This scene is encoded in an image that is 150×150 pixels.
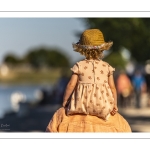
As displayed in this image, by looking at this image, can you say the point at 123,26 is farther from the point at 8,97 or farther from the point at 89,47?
the point at 8,97

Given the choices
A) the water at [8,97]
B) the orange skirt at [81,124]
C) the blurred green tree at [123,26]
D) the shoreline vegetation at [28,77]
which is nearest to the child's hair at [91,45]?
the orange skirt at [81,124]

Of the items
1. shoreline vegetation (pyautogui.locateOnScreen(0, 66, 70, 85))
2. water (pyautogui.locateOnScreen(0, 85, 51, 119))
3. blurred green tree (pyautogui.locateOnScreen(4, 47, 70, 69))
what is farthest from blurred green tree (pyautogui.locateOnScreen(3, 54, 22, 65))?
water (pyautogui.locateOnScreen(0, 85, 51, 119))

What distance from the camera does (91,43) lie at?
9328mm

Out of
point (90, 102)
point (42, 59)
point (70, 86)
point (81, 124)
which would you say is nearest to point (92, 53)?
point (70, 86)

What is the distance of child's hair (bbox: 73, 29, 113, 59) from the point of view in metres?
9.27

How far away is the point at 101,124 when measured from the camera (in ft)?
30.0

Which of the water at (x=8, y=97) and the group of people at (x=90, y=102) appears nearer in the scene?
the group of people at (x=90, y=102)

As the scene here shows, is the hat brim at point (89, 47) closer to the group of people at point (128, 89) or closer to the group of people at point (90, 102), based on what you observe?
the group of people at point (90, 102)

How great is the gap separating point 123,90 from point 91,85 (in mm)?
12769

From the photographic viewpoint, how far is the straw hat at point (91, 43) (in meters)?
9.28
